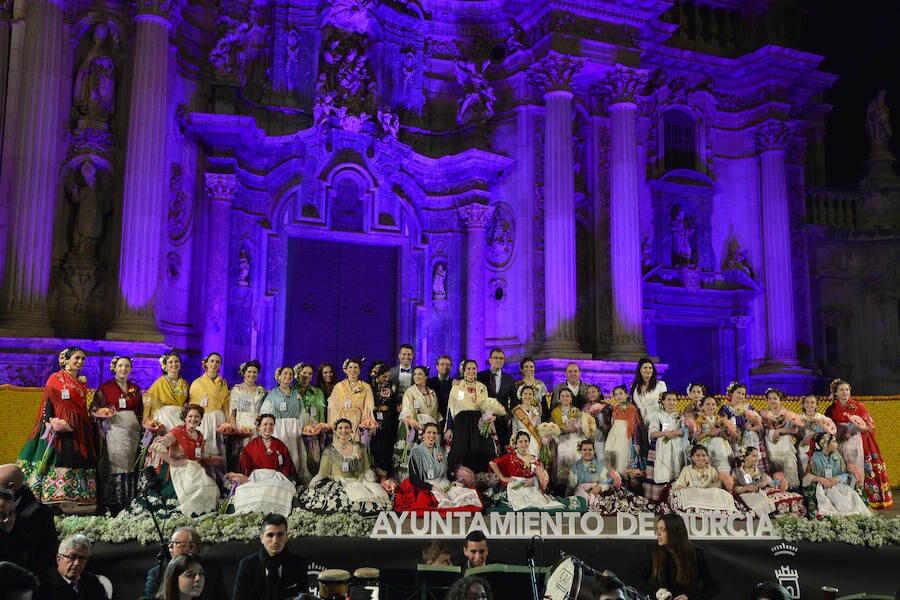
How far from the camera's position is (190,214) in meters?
18.0

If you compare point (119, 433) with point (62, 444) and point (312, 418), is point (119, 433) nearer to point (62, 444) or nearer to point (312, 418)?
point (62, 444)

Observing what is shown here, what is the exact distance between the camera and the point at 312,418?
467 inches

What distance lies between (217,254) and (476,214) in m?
6.18

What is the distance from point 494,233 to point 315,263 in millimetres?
4383

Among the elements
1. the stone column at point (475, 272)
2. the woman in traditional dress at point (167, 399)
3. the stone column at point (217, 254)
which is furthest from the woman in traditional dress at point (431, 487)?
the stone column at point (475, 272)

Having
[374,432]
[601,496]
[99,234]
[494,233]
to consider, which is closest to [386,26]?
[494,233]

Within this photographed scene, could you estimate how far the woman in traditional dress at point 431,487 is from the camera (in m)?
10.7

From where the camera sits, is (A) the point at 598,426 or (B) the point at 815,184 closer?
(A) the point at 598,426

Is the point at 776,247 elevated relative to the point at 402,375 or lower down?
elevated

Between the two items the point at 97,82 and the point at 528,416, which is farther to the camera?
the point at 97,82

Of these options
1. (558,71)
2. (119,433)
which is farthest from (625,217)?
(119,433)

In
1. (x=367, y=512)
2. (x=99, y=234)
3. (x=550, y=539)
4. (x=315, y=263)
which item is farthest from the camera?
(x=315, y=263)

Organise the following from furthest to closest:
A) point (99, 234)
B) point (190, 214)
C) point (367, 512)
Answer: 1. point (190, 214)
2. point (99, 234)
3. point (367, 512)

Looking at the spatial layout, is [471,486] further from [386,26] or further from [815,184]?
[815,184]
